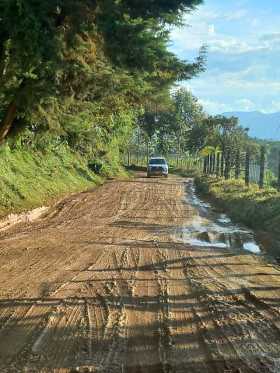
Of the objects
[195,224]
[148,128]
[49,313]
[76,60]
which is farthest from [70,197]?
[148,128]

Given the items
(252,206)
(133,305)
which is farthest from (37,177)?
(133,305)

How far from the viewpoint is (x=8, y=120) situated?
15.2 meters

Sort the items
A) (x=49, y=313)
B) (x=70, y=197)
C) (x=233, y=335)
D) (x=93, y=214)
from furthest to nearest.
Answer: (x=70, y=197) → (x=93, y=214) → (x=49, y=313) → (x=233, y=335)

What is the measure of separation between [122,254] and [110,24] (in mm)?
5278

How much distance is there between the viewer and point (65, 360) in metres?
5.64

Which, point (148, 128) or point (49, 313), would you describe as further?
point (148, 128)

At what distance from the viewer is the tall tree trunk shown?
14586mm

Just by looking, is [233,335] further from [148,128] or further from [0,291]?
[148,128]

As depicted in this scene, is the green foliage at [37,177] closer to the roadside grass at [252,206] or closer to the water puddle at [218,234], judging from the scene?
the water puddle at [218,234]

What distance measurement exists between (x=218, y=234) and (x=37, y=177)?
1295cm

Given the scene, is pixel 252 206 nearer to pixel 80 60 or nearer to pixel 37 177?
pixel 80 60

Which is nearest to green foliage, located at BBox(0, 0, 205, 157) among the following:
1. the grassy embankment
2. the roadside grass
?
the roadside grass

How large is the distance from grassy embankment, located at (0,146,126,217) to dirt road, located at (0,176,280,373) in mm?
5518

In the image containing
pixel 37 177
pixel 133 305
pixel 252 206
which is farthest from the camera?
pixel 37 177
